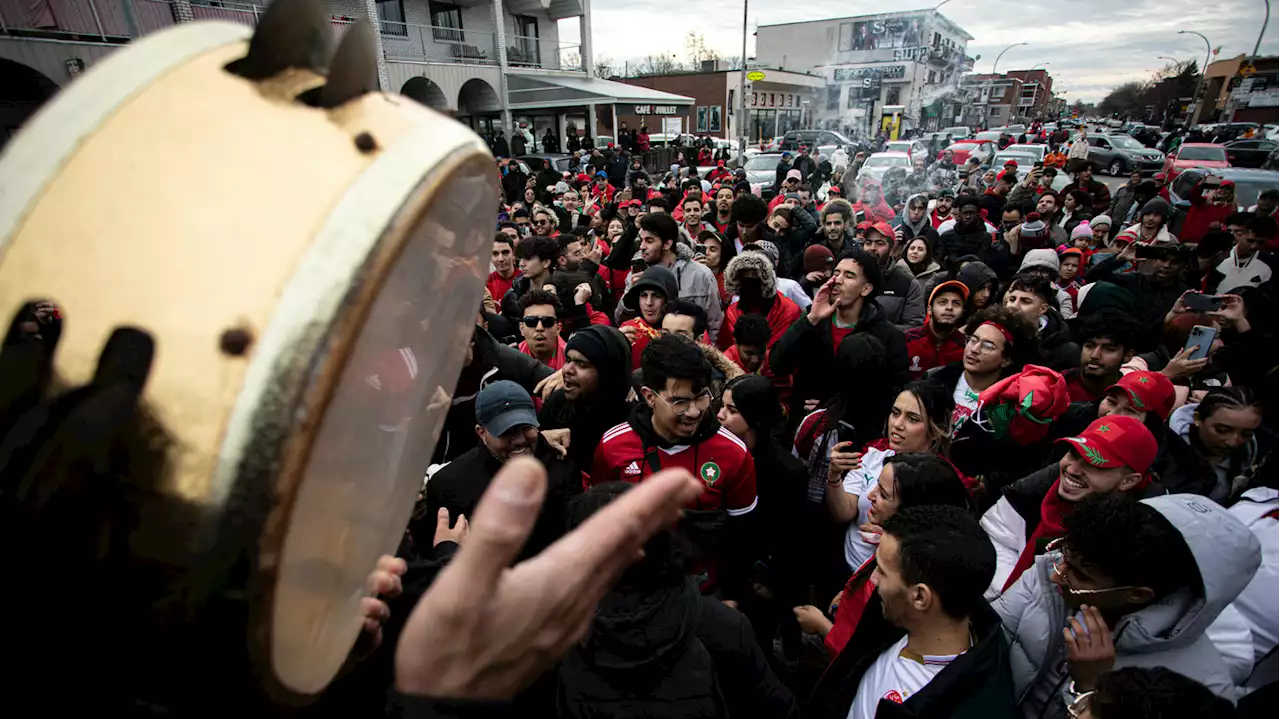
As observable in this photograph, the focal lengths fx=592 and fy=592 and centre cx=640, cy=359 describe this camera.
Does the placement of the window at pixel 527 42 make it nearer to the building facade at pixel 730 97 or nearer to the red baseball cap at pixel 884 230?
the building facade at pixel 730 97

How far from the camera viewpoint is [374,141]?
1.90ft

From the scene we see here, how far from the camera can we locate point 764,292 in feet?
15.5

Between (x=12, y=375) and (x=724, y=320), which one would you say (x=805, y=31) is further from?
(x=12, y=375)

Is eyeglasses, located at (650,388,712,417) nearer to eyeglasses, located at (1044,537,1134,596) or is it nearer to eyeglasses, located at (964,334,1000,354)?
eyeglasses, located at (1044,537,1134,596)

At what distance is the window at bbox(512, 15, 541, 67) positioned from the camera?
25.4 metres

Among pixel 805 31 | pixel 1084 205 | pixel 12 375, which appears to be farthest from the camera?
pixel 805 31

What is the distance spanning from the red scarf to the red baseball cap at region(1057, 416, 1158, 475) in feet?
0.56

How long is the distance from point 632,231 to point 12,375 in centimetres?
622

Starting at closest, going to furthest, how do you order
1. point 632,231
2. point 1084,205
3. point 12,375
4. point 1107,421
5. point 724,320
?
point 12,375, point 1107,421, point 724,320, point 632,231, point 1084,205

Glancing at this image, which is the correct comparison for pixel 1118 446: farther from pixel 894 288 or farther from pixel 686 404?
pixel 894 288

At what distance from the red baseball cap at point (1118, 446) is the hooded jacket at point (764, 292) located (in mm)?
2220

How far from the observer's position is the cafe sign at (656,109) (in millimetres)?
27578

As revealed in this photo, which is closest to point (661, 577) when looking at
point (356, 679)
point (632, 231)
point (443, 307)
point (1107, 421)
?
point (356, 679)

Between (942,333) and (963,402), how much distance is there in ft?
3.09
